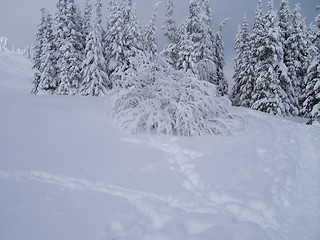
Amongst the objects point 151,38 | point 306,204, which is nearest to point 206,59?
point 151,38

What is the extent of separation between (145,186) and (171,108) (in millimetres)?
4613

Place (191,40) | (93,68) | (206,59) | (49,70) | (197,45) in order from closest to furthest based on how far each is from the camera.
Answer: (93,68) < (206,59) < (191,40) < (49,70) < (197,45)

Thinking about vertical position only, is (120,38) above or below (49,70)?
above

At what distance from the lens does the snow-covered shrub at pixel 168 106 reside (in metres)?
7.73

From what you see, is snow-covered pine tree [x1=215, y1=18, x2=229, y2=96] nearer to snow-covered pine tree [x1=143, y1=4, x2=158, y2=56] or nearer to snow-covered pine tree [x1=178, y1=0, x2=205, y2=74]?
snow-covered pine tree [x1=178, y1=0, x2=205, y2=74]

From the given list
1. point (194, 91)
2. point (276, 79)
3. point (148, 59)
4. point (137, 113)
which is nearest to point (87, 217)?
point (137, 113)

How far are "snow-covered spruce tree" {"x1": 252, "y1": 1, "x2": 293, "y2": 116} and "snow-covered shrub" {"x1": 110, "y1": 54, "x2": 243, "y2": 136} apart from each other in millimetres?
13595

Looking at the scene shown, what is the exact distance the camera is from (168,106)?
8281 mm

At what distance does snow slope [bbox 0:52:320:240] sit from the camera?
287 centimetres

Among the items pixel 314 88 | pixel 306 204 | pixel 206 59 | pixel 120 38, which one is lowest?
pixel 306 204

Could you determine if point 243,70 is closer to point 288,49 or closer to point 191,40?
point 288,49

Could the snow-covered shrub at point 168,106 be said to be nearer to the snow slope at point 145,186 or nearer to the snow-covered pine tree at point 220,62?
the snow slope at point 145,186

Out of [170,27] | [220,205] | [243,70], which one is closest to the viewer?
[220,205]

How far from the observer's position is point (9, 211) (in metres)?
2.90
